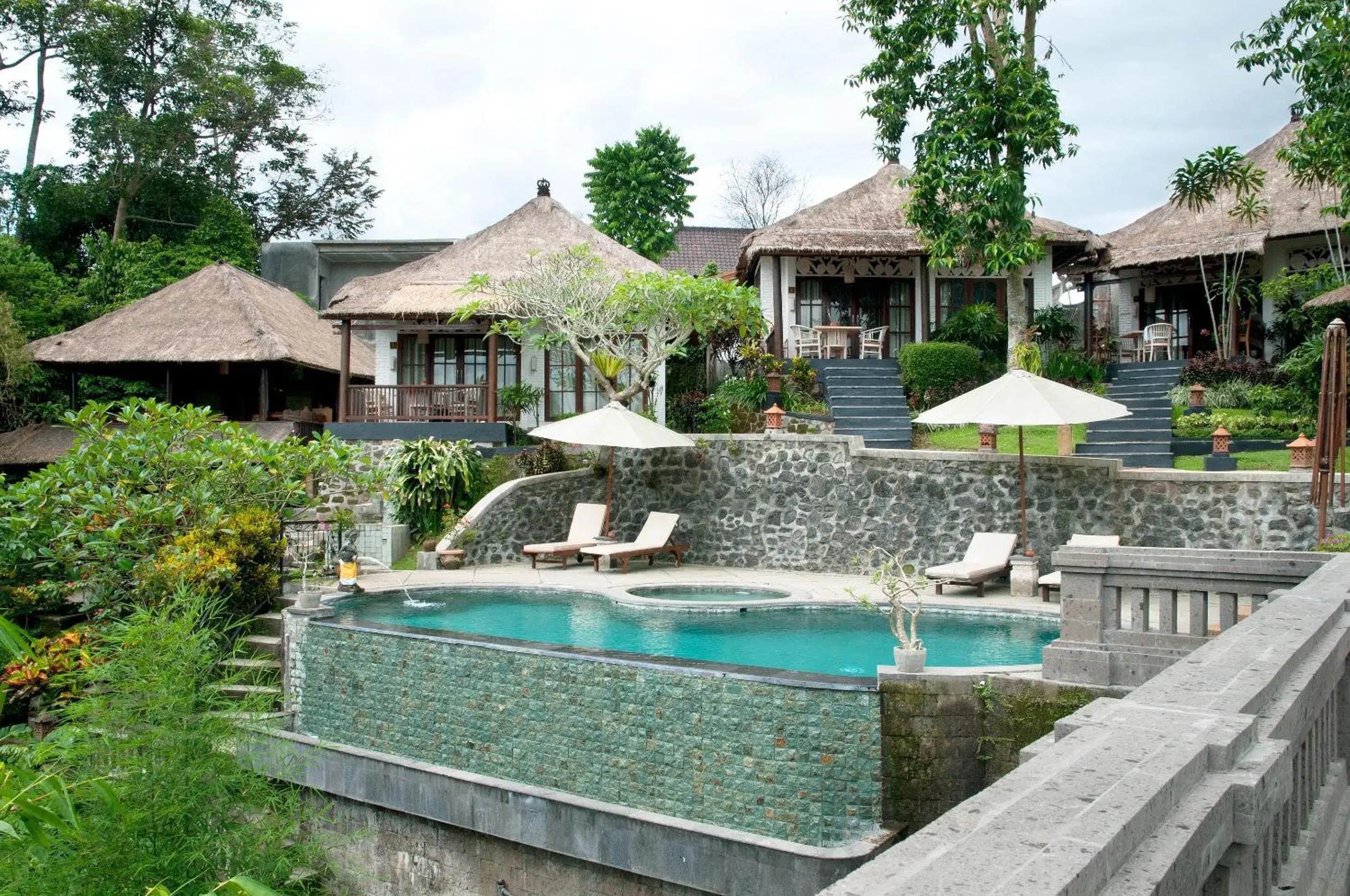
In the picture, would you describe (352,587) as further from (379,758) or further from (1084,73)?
(1084,73)

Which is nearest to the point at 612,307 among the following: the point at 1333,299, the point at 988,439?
the point at 988,439

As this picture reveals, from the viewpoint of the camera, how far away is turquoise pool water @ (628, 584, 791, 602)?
498 inches

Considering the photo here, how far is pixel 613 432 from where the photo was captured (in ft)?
47.6

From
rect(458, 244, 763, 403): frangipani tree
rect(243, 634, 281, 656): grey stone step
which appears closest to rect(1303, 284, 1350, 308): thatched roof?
rect(458, 244, 763, 403): frangipani tree

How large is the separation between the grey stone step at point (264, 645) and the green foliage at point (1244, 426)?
1260 cm

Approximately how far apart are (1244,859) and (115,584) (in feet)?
38.3

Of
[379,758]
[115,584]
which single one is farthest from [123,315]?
[379,758]

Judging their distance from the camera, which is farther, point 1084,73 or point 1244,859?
point 1084,73

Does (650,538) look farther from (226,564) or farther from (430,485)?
(226,564)

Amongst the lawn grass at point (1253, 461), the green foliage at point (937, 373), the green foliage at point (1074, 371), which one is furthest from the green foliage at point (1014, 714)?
the green foliage at point (1074, 371)

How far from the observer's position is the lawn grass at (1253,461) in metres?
13.7

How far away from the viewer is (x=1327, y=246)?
19312 mm

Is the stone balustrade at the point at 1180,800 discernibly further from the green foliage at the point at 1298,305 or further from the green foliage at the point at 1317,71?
the green foliage at the point at 1298,305

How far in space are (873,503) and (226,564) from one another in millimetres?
8143
